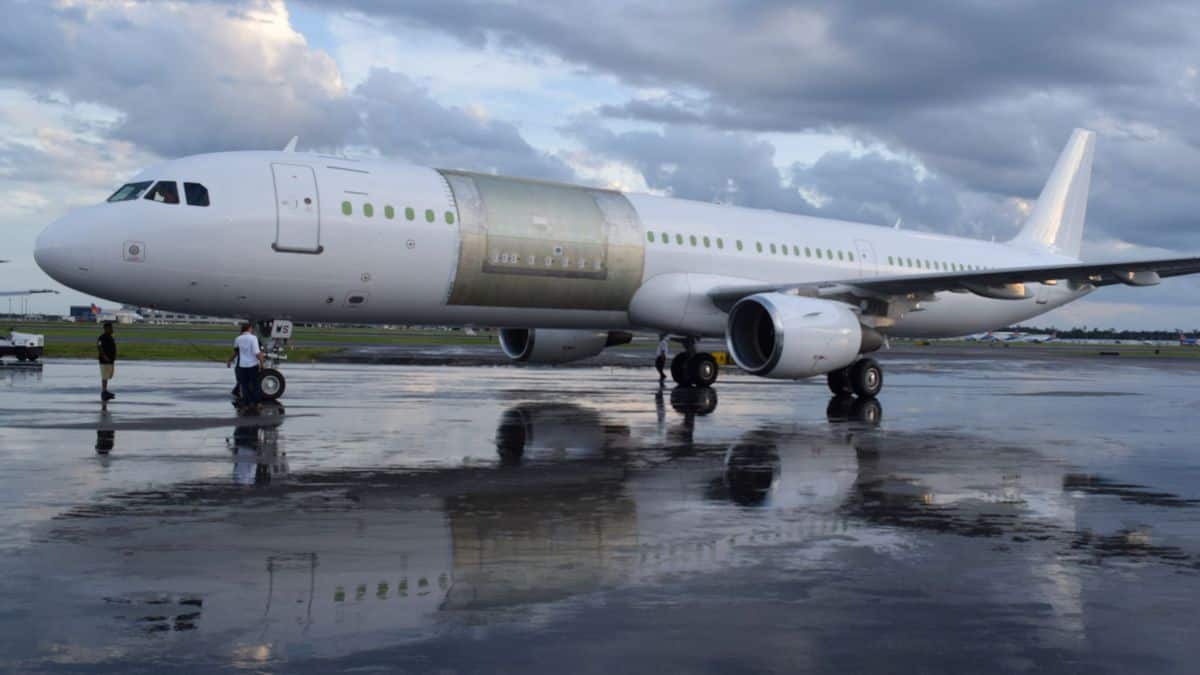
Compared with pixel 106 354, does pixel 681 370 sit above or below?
below

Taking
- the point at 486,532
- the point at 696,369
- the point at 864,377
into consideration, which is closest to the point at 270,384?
the point at 696,369

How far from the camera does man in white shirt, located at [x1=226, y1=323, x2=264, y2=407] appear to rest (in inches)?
774

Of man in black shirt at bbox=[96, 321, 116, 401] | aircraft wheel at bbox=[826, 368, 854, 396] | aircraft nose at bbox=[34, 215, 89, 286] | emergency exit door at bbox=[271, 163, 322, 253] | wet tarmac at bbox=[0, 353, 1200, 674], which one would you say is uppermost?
emergency exit door at bbox=[271, 163, 322, 253]

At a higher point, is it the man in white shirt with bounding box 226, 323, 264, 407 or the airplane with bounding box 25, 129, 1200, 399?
the airplane with bounding box 25, 129, 1200, 399

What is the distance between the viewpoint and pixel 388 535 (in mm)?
8070

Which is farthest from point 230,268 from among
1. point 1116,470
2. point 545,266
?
point 1116,470

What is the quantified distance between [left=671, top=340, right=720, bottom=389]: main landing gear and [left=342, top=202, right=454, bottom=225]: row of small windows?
9.44m

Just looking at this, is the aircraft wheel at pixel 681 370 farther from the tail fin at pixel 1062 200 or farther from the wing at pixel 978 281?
the tail fin at pixel 1062 200

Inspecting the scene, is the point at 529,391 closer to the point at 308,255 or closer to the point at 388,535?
the point at 308,255

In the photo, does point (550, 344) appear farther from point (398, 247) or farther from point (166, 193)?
point (166, 193)

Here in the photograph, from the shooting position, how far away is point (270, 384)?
804 inches

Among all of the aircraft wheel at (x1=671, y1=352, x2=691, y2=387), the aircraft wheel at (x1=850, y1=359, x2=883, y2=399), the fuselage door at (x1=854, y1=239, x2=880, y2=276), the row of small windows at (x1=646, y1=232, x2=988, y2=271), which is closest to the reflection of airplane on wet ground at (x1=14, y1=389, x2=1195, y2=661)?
the aircraft wheel at (x1=850, y1=359, x2=883, y2=399)

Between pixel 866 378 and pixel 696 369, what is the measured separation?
5.30 meters

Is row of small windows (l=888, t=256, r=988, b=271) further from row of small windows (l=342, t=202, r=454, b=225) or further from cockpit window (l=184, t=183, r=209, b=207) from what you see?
cockpit window (l=184, t=183, r=209, b=207)
